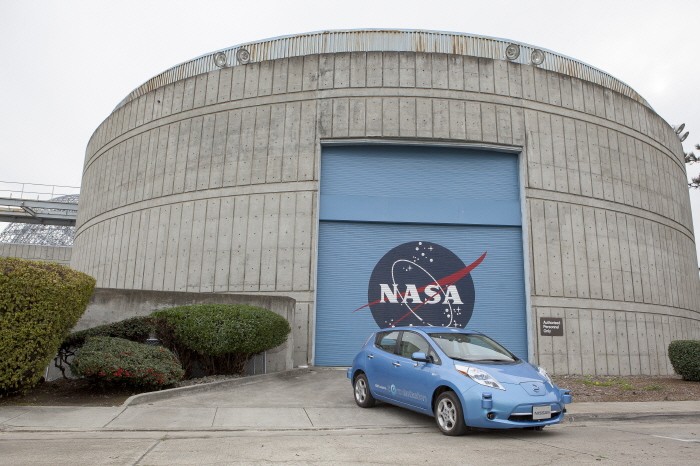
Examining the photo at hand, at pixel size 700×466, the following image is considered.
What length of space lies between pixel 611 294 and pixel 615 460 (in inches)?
489

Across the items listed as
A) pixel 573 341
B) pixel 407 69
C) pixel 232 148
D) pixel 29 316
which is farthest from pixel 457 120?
pixel 29 316

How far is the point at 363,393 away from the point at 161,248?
10527mm

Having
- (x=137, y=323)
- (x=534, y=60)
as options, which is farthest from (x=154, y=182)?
(x=534, y=60)

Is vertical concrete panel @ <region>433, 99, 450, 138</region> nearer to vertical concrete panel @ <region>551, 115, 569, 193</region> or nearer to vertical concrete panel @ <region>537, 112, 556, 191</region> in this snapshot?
vertical concrete panel @ <region>537, 112, 556, 191</region>

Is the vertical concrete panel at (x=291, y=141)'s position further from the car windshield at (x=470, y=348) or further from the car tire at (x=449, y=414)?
the car tire at (x=449, y=414)

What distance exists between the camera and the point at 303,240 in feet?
53.3

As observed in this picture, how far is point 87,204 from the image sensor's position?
72.8 ft

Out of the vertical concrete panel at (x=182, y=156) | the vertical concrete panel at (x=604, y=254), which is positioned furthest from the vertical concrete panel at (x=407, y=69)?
the vertical concrete panel at (x=604, y=254)

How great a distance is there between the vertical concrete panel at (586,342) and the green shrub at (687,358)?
7.20ft

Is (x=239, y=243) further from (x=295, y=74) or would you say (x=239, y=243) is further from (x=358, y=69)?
(x=358, y=69)

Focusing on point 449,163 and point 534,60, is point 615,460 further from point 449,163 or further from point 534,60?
point 534,60

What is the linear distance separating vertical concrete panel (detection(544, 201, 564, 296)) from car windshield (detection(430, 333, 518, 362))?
8.73 meters

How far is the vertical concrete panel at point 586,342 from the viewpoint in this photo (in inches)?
641

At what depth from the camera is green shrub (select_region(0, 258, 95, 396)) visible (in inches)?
347
